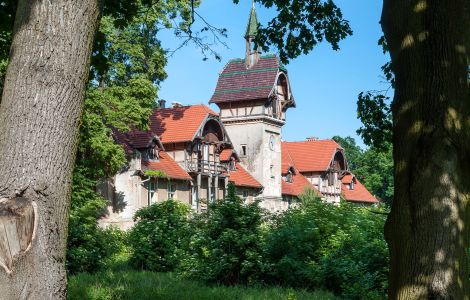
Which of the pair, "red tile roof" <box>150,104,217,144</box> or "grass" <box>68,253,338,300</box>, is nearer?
"grass" <box>68,253,338,300</box>

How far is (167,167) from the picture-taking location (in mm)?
37406

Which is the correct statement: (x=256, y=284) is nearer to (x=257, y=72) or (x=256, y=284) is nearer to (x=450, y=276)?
(x=450, y=276)

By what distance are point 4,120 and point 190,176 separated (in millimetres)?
36577

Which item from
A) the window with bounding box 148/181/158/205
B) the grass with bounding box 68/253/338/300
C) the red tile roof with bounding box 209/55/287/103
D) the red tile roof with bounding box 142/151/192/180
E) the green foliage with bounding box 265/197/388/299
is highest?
the red tile roof with bounding box 209/55/287/103

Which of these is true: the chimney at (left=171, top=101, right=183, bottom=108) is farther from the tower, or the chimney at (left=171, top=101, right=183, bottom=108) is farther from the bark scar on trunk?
the bark scar on trunk

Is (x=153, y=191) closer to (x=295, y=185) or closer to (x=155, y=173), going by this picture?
(x=155, y=173)

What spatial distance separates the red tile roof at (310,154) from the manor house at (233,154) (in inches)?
3.9

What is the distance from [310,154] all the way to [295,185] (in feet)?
18.9

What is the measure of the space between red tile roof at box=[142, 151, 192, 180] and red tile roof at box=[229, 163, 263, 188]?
5984 mm

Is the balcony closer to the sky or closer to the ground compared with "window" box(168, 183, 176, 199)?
closer to the sky

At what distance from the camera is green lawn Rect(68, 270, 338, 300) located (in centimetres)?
943

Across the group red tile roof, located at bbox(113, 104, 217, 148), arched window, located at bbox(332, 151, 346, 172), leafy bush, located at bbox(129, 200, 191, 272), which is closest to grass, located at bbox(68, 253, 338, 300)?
leafy bush, located at bbox(129, 200, 191, 272)

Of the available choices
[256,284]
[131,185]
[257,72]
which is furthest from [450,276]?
[257,72]

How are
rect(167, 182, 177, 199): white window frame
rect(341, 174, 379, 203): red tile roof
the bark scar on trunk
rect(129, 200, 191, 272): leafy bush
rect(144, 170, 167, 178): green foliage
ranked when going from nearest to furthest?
1. the bark scar on trunk
2. rect(129, 200, 191, 272): leafy bush
3. rect(144, 170, 167, 178): green foliage
4. rect(167, 182, 177, 199): white window frame
5. rect(341, 174, 379, 203): red tile roof
